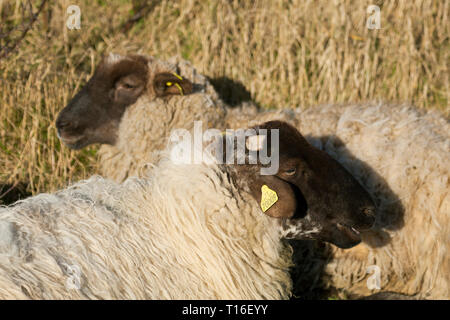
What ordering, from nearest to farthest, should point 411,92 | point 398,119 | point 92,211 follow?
point 92,211
point 398,119
point 411,92

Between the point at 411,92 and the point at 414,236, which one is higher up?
the point at 411,92

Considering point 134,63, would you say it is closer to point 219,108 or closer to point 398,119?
point 219,108

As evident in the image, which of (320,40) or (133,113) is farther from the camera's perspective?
(320,40)

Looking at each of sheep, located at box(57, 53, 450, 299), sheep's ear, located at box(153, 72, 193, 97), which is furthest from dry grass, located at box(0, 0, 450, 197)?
sheep, located at box(57, 53, 450, 299)

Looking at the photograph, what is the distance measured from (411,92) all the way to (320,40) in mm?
1093

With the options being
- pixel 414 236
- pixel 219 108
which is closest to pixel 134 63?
pixel 219 108

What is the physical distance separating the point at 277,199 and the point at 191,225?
46 centimetres

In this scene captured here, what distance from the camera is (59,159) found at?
470 cm

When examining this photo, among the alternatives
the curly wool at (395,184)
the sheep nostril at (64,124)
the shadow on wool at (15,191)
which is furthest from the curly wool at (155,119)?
the shadow on wool at (15,191)

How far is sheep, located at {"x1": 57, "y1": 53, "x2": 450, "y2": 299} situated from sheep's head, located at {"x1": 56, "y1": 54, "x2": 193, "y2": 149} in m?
1.17

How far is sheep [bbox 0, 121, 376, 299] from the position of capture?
2.37 meters

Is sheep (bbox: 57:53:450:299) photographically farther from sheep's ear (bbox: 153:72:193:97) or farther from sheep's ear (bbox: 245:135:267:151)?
sheep's ear (bbox: 153:72:193:97)

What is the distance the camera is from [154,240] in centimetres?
260
